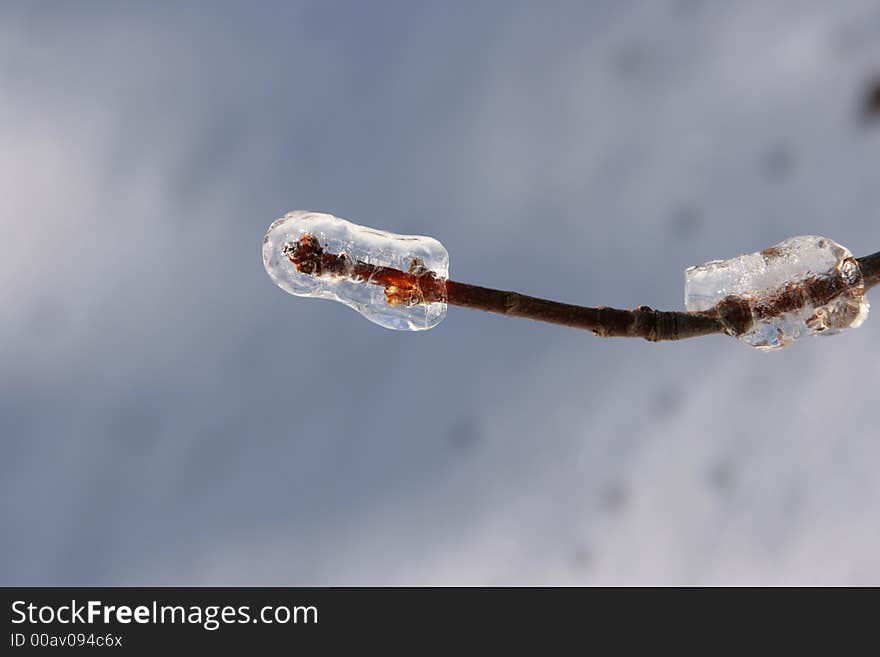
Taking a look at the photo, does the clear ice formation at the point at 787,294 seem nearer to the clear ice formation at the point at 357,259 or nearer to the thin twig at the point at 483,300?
the thin twig at the point at 483,300

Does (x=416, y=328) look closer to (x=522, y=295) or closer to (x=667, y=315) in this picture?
(x=522, y=295)

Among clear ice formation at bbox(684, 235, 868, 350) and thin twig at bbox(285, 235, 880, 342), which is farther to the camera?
clear ice formation at bbox(684, 235, 868, 350)

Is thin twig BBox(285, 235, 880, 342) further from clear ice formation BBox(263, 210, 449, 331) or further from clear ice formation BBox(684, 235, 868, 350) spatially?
clear ice formation BBox(684, 235, 868, 350)

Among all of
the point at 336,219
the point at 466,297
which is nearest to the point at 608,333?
the point at 466,297

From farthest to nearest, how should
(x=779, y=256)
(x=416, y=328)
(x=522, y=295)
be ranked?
(x=779, y=256) < (x=416, y=328) < (x=522, y=295)

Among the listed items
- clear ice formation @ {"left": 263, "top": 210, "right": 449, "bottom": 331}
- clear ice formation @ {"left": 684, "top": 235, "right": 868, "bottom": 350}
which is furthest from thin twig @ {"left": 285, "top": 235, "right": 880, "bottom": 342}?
clear ice formation @ {"left": 684, "top": 235, "right": 868, "bottom": 350}

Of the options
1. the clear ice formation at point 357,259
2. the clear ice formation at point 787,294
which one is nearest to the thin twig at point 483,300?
the clear ice formation at point 357,259
